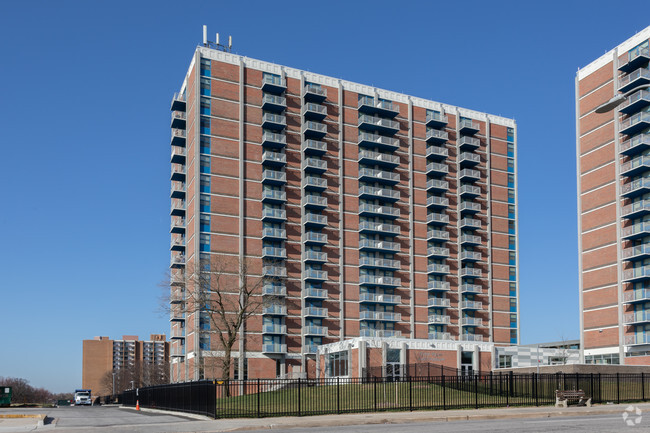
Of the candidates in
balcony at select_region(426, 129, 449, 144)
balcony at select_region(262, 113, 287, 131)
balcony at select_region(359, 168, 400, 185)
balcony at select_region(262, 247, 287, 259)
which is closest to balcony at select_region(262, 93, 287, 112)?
balcony at select_region(262, 113, 287, 131)

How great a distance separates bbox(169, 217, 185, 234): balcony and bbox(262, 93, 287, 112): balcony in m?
17.9

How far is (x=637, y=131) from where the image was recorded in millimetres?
78188

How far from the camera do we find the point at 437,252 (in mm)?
98625

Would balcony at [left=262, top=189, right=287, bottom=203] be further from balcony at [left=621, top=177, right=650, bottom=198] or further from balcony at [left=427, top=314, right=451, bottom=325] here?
balcony at [left=621, top=177, right=650, bottom=198]

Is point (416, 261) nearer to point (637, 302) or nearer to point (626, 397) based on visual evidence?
point (637, 302)

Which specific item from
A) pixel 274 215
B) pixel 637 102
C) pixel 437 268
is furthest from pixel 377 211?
pixel 637 102

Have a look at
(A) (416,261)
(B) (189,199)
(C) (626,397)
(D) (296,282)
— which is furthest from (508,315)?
(C) (626,397)

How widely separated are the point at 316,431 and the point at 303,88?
74374mm

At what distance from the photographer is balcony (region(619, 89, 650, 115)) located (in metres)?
75.6

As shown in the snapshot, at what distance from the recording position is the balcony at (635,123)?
249 feet

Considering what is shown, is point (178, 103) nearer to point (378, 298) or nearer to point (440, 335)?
point (378, 298)

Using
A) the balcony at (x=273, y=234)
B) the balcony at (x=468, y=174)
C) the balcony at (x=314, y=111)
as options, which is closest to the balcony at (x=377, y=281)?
the balcony at (x=273, y=234)

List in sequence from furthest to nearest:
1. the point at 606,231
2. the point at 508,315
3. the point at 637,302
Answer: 1. the point at 508,315
2. the point at 606,231
3. the point at 637,302

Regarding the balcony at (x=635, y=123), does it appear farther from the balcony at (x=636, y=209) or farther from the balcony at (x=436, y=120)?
the balcony at (x=436, y=120)
